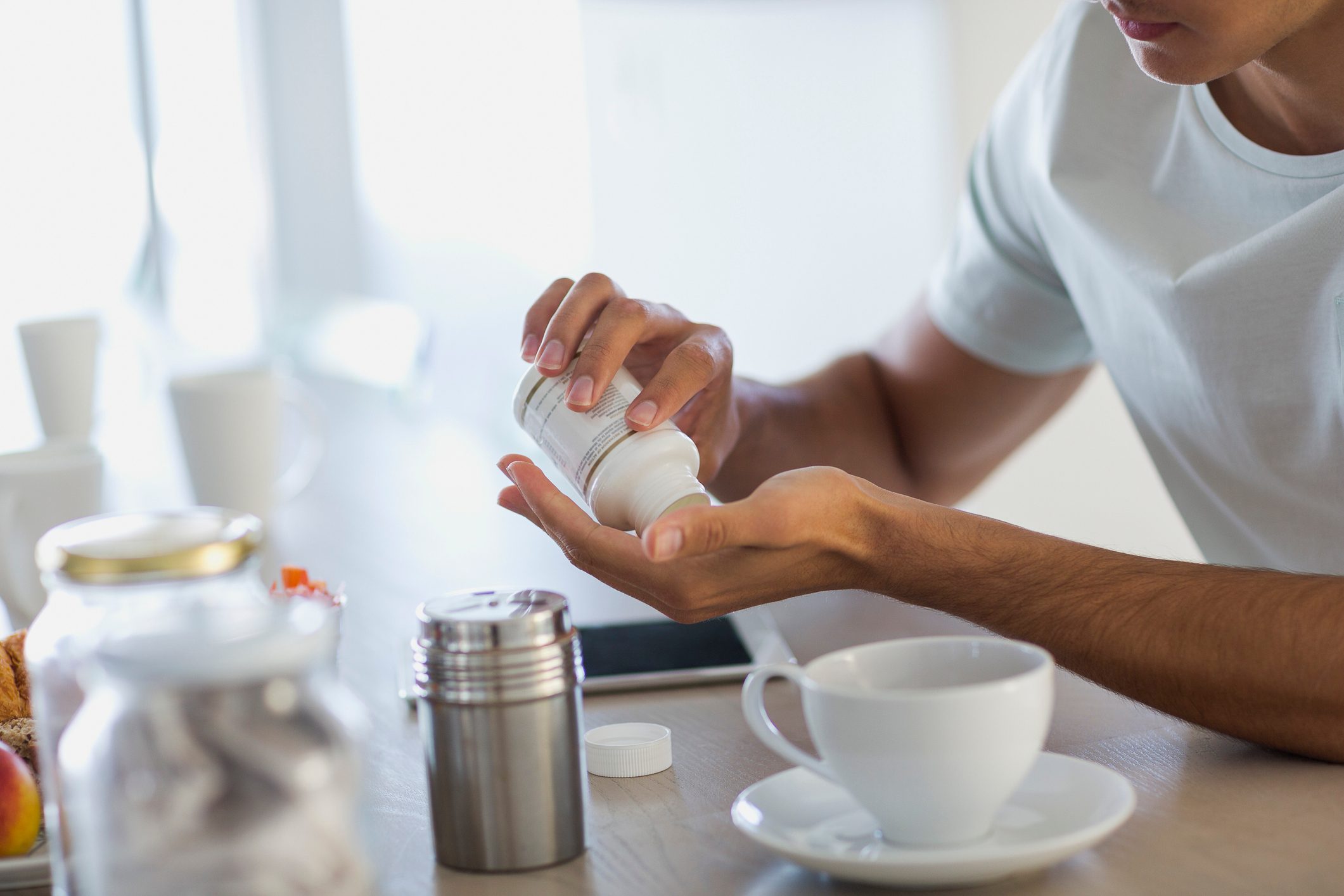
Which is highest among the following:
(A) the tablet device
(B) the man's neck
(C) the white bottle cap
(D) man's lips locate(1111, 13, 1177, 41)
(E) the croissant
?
(D) man's lips locate(1111, 13, 1177, 41)

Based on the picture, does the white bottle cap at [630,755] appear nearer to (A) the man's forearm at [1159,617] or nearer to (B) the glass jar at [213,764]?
(A) the man's forearm at [1159,617]

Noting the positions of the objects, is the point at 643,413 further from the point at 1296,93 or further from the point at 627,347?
the point at 1296,93

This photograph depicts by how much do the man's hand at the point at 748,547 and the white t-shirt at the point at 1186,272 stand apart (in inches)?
16.4

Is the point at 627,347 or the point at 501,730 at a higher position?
the point at 627,347

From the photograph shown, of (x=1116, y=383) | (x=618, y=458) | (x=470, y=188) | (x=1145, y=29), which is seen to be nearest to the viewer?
(x=618, y=458)

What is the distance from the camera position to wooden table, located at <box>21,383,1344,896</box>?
543 millimetres

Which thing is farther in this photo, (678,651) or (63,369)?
(63,369)

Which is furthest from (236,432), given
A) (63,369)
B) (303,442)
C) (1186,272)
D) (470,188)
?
(470,188)

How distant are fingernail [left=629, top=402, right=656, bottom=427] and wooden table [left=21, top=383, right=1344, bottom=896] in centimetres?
19

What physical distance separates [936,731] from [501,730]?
0.18m

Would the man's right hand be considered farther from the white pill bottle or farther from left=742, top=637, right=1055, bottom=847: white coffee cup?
left=742, top=637, right=1055, bottom=847: white coffee cup

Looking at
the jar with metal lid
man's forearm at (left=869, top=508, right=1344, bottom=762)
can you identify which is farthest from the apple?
man's forearm at (left=869, top=508, right=1344, bottom=762)

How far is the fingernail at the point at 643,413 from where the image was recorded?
2.43 ft

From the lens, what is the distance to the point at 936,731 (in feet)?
1.63
